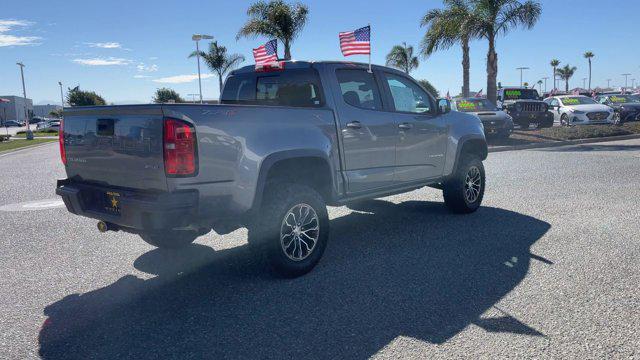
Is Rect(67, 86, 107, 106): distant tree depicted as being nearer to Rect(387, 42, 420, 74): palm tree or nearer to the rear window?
Rect(387, 42, 420, 74): palm tree

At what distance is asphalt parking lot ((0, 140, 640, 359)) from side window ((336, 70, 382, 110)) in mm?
1520

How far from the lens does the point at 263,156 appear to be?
4.14 meters

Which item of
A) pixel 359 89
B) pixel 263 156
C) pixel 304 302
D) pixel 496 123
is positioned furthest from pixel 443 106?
pixel 496 123

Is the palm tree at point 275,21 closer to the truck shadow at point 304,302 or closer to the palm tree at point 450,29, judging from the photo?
the palm tree at point 450,29

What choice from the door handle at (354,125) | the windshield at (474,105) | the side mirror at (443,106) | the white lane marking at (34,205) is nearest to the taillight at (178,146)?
the door handle at (354,125)

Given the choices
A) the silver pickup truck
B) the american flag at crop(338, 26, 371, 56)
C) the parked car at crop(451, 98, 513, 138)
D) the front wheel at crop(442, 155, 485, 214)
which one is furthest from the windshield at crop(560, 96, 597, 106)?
the silver pickup truck

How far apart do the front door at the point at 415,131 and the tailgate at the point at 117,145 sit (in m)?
2.82

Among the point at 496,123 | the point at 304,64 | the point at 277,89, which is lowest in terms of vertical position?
the point at 496,123

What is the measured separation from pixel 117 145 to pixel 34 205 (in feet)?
17.9

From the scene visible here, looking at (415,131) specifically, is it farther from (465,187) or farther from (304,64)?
(304,64)

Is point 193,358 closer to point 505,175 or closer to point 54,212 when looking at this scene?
point 54,212

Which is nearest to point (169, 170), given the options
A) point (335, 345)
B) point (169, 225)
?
point (169, 225)

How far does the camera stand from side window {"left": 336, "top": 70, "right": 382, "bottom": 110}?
5.27 m

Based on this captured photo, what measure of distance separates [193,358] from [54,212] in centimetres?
571
